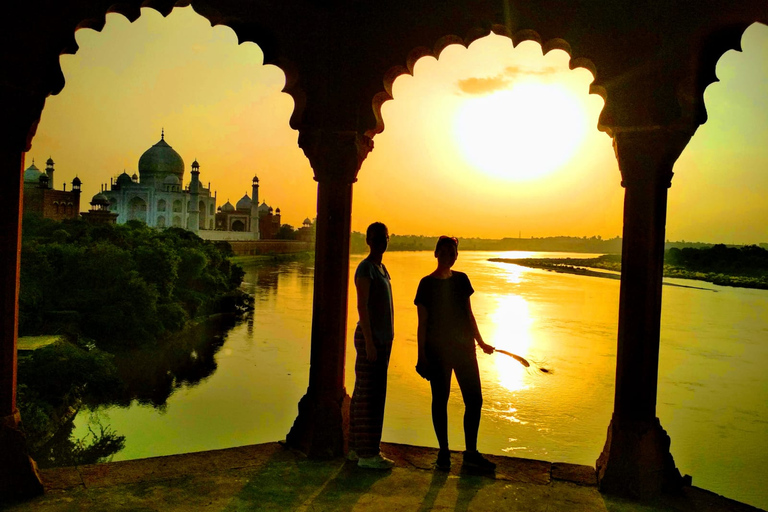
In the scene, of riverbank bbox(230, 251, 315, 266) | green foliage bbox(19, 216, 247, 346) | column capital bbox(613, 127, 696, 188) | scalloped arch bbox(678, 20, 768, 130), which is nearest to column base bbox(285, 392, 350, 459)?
column capital bbox(613, 127, 696, 188)

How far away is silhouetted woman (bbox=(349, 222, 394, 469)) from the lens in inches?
88.4

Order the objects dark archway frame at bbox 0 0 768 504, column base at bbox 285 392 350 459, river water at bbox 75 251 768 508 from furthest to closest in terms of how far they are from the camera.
A: river water at bbox 75 251 768 508, column base at bbox 285 392 350 459, dark archway frame at bbox 0 0 768 504

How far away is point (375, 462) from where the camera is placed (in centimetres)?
229

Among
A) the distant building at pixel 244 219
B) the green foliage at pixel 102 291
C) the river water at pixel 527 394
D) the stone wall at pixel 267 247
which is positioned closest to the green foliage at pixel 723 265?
the river water at pixel 527 394

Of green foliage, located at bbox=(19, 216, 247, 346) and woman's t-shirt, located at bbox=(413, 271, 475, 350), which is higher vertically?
woman's t-shirt, located at bbox=(413, 271, 475, 350)

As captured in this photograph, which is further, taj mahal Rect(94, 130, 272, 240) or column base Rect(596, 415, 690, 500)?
taj mahal Rect(94, 130, 272, 240)

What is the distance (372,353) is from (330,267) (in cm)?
41

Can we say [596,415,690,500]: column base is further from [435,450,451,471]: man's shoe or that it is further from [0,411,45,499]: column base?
[0,411,45,499]: column base

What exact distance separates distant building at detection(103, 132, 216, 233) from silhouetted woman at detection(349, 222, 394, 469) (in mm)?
39065

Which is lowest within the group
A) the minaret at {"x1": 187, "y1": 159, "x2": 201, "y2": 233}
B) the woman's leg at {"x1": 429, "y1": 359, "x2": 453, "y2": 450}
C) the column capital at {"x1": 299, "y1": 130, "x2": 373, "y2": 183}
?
the woman's leg at {"x1": 429, "y1": 359, "x2": 453, "y2": 450}

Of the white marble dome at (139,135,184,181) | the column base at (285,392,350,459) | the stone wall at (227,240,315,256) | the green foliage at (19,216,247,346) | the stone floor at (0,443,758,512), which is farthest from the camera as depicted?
the stone wall at (227,240,315,256)

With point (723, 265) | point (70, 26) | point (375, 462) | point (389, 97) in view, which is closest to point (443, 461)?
point (375, 462)

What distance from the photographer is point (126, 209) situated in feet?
133

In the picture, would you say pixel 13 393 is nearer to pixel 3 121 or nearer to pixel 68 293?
pixel 3 121
